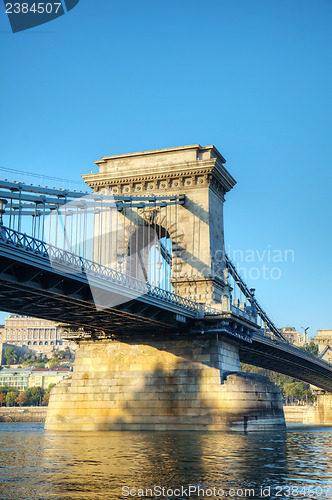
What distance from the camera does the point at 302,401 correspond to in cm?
15875

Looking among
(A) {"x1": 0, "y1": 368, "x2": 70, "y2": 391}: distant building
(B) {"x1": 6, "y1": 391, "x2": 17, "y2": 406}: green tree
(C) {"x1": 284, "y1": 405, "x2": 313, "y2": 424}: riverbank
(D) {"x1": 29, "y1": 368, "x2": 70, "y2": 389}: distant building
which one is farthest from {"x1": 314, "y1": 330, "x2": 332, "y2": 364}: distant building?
(A) {"x1": 0, "y1": 368, "x2": 70, "y2": 391}: distant building

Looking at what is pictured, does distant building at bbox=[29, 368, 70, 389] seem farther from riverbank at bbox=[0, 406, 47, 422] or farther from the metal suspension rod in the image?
the metal suspension rod

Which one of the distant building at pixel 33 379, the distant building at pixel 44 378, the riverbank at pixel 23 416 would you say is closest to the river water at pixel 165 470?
the riverbank at pixel 23 416

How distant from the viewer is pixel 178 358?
46.8 meters

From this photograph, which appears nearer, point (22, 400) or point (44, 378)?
point (22, 400)

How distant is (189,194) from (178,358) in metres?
13.4

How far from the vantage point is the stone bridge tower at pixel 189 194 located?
50781 mm

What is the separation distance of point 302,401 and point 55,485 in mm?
147425

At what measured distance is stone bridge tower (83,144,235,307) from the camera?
50.8 metres

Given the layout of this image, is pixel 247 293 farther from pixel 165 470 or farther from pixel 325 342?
pixel 325 342

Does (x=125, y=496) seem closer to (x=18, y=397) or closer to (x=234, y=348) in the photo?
(x=234, y=348)

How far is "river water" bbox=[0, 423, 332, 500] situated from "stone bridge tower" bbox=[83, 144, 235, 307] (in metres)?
17.4

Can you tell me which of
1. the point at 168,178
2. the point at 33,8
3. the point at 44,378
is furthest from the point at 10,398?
the point at 33,8

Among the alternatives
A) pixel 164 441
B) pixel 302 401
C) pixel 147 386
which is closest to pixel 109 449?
pixel 164 441
